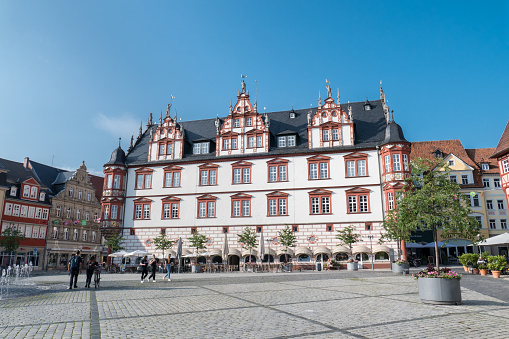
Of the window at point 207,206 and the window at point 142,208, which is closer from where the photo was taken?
the window at point 207,206

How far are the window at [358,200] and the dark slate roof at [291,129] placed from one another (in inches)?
168

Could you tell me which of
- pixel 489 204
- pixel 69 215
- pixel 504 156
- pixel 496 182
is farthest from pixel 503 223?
pixel 69 215

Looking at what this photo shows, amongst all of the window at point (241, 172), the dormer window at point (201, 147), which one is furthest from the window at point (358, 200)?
the dormer window at point (201, 147)

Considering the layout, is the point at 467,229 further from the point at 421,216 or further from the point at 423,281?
the point at 423,281

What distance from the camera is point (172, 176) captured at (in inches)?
1699

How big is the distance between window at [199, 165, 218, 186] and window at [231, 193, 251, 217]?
10.1ft

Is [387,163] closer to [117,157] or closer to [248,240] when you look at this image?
[248,240]

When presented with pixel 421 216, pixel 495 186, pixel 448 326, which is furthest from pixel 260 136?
pixel 448 326

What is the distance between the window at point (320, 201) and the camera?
37.6m

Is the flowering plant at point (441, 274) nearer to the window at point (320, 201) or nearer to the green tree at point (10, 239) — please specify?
the window at point (320, 201)

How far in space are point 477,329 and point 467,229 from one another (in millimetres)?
11292

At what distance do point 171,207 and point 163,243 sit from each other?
14.2ft

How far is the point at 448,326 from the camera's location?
26.9ft

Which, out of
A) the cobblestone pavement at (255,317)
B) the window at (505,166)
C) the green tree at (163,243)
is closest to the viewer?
the cobblestone pavement at (255,317)
